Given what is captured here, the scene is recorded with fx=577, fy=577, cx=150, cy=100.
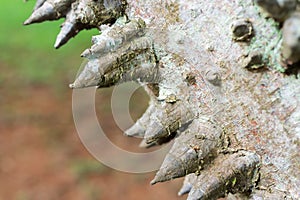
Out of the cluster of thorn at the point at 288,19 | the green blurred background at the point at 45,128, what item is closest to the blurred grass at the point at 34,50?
the green blurred background at the point at 45,128

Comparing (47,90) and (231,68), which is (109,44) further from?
(47,90)

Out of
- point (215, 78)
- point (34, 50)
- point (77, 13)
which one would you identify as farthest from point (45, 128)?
point (215, 78)

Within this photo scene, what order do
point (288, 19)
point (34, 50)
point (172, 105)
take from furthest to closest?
point (34, 50) < point (172, 105) < point (288, 19)

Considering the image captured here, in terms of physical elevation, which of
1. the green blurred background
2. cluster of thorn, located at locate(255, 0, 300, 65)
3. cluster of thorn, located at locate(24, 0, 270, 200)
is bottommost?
the green blurred background

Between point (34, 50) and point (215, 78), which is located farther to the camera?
point (34, 50)

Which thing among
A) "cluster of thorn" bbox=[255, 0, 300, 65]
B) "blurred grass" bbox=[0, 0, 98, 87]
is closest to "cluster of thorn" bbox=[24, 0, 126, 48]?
"cluster of thorn" bbox=[255, 0, 300, 65]

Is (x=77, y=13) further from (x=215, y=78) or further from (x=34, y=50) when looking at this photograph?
(x=34, y=50)

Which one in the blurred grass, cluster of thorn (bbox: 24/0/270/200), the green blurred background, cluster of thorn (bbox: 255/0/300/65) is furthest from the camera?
the blurred grass

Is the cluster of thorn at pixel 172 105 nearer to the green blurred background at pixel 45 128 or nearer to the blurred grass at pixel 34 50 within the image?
the green blurred background at pixel 45 128

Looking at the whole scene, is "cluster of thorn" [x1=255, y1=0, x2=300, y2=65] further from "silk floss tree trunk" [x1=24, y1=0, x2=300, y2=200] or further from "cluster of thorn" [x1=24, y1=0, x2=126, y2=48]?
"cluster of thorn" [x1=24, y1=0, x2=126, y2=48]
